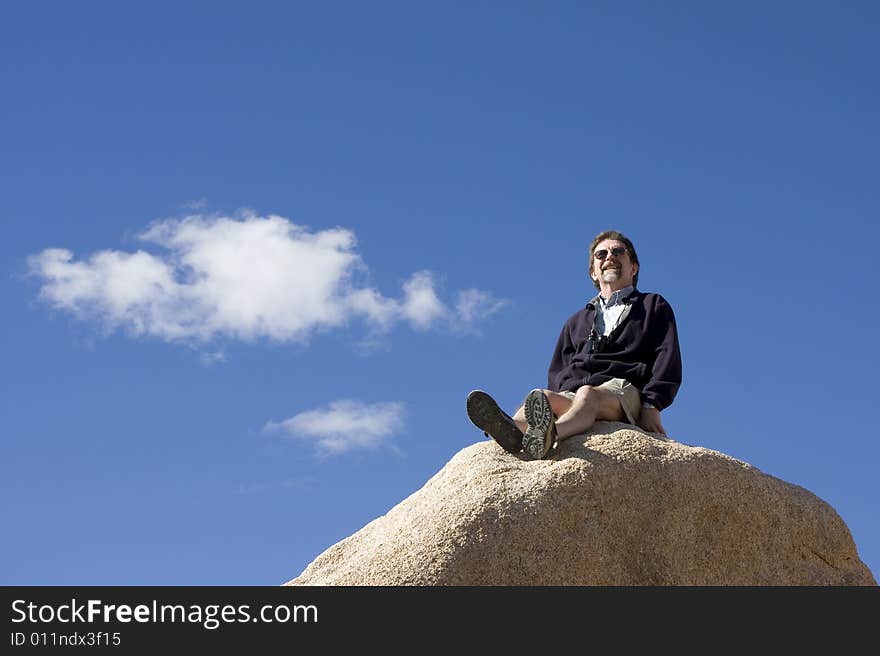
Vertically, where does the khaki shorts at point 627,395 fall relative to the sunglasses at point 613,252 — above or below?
below

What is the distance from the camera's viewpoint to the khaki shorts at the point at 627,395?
712 cm

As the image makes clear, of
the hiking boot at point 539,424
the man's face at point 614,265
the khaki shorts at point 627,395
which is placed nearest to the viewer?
the hiking boot at point 539,424

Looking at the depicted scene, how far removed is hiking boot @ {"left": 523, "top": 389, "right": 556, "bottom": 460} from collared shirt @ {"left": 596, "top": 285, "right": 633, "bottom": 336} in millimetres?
1096

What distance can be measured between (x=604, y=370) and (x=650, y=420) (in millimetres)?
461

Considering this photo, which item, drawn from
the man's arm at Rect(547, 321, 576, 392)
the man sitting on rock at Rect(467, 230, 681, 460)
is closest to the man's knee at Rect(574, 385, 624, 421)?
the man sitting on rock at Rect(467, 230, 681, 460)

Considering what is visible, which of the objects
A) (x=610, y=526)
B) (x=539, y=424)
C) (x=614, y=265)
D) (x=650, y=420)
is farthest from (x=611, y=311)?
(x=610, y=526)

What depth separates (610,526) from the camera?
6.41 metres

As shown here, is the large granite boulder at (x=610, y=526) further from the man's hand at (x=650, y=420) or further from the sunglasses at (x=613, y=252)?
the sunglasses at (x=613, y=252)

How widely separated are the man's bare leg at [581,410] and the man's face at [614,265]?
3.25ft

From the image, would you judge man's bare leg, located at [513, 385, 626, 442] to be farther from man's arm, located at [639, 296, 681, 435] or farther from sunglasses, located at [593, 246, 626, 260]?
sunglasses, located at [593, 246, 626, 260]

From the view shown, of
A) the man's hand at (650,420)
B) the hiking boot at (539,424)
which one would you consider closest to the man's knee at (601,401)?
the man's hand at (650,420)

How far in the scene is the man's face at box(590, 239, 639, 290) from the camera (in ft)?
25.3
